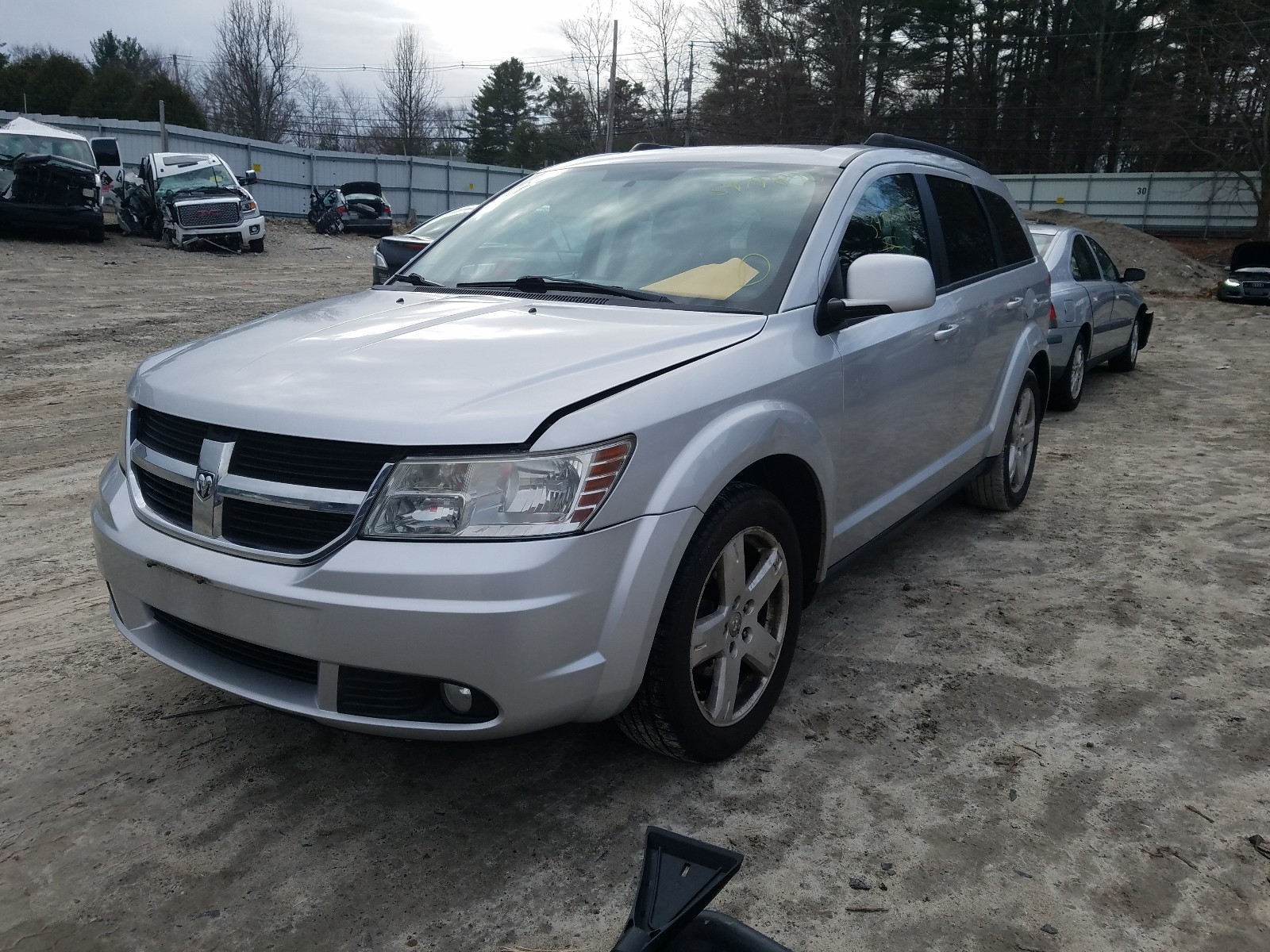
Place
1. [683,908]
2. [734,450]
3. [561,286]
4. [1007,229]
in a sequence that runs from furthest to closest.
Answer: [1007,229] → [561,286] → [734,450] → [683,908]

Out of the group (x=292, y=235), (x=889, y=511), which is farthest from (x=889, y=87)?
(x=889, y=511)

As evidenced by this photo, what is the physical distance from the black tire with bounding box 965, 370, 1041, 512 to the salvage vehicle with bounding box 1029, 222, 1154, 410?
2.66m

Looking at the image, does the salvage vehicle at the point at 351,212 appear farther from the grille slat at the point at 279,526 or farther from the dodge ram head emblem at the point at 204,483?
the grille slat at the point at 279,526

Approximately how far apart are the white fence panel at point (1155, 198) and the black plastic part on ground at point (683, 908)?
40.6m

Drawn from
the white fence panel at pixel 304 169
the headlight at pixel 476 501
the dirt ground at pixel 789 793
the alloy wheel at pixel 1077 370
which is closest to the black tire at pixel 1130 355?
the alloy wheel at pixel 1077 370

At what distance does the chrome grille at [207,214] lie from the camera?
20.3 m

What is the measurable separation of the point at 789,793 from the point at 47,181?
19914 mm

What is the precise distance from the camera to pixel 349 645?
228cm

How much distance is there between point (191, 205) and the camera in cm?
2039

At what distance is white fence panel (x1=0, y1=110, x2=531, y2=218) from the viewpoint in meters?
28.6

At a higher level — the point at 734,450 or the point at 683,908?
the point at 734,450

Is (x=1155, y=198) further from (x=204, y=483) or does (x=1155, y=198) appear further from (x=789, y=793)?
(x=204, y=483)

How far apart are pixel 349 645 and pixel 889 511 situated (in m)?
2.25

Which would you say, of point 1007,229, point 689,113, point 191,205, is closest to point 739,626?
point 1007,229
